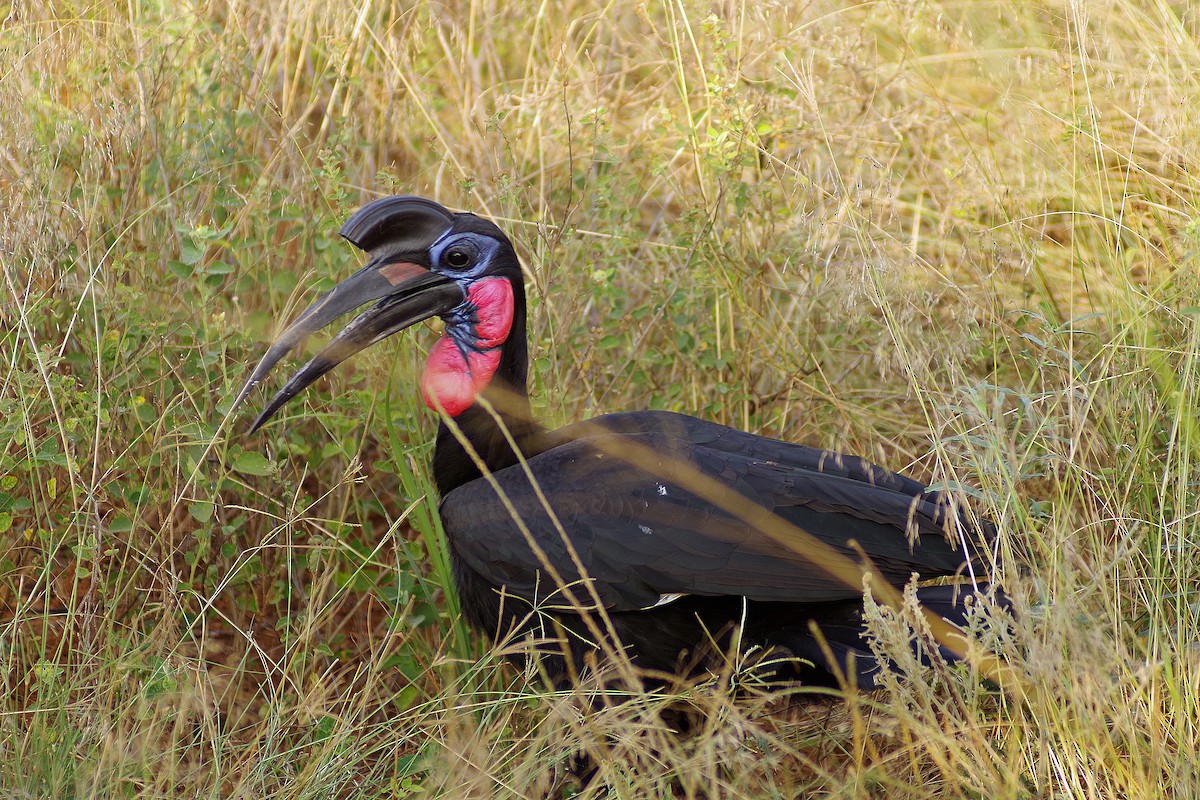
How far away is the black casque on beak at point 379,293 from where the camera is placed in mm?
2711

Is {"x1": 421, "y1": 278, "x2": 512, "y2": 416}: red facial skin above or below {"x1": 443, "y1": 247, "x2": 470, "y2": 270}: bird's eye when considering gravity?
below

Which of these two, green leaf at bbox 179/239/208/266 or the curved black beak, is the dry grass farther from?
the curved black beak

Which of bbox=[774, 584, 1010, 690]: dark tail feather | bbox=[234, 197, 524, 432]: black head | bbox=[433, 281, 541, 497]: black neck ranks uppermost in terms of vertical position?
bbox=[234, 197, 524, 432]: black head

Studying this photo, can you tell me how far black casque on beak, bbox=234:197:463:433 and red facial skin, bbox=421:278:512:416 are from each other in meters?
0.06

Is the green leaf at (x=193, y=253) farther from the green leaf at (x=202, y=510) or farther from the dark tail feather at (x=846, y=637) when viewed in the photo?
the dark tail feather at (x=846, y=637)

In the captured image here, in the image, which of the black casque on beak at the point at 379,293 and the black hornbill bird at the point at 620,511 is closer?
the black hornbill bird at the point at 620,511

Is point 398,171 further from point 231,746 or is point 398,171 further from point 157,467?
point 231,746

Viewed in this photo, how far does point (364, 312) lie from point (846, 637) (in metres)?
1.26

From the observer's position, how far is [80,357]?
2.94m

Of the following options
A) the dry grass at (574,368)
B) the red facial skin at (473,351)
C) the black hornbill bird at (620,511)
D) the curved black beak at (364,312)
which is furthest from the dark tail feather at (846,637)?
the curved black beak at (364,312)

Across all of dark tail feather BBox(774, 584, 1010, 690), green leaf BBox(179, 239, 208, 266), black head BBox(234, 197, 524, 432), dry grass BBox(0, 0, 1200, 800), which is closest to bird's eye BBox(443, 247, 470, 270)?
black head BBox(234, 197, 524, 432)

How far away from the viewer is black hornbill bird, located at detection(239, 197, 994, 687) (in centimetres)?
253

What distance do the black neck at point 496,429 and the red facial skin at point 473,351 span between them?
0.08 ft

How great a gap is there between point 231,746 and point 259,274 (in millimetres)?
1346
